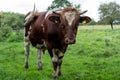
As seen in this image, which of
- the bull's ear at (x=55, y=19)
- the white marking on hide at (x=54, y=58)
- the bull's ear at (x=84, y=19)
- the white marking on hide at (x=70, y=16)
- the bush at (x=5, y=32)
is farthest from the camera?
the bush at (x=5, y=32)

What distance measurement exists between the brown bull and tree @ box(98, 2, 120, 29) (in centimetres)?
6680

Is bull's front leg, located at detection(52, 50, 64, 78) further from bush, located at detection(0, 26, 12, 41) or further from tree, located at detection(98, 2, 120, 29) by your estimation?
tree, located at detection(98, 2, 120, 29)

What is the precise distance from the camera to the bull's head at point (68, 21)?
8.20 metres

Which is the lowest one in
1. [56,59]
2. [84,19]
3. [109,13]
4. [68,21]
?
[109,13]

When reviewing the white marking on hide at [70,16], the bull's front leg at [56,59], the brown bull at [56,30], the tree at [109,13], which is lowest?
the tree at [109,13]

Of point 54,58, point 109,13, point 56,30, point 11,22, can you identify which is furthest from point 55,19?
point 109,13

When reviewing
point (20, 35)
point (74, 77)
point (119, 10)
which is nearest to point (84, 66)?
point (74, 77)

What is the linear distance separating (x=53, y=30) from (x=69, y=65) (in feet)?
13.6

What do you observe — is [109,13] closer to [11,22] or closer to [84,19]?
[11,22]

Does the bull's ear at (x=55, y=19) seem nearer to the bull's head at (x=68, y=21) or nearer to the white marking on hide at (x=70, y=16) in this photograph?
the bull's head at (x=68, y=21)

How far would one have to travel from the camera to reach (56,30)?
9141 millimetres

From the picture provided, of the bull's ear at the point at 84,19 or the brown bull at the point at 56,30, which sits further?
the bull's ear at the point at 84,19

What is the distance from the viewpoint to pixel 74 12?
8.62 m

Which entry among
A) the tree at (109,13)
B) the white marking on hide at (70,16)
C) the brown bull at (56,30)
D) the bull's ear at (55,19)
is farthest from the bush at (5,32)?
the tree at (109,13)
